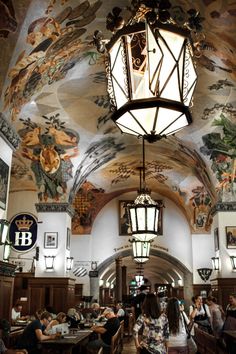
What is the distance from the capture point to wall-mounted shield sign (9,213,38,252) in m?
18.5

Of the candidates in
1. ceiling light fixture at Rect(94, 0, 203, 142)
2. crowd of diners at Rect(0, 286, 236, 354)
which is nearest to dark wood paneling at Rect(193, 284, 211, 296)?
crowd of diners at Rect(0, 286, 236, 354)

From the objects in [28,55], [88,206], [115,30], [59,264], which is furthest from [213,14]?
[88,206]

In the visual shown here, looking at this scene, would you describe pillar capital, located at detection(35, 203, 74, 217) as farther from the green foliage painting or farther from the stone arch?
the stone arch

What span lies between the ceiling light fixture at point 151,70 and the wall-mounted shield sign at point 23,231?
52.0 ft

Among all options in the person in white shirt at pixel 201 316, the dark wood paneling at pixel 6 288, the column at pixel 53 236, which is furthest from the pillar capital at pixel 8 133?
the column at pixel 53 236

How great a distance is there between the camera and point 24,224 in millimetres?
18797

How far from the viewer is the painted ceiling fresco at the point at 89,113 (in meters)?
7.49

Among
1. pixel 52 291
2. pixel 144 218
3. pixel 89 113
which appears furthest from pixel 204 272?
pixel 144 218

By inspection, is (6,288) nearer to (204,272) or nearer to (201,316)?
(201,316)

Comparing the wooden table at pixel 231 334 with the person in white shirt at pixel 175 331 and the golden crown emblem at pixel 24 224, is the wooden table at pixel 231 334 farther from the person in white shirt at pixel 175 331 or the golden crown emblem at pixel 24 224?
the golden crown emblem at pixel 24 224

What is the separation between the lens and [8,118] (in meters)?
8.57

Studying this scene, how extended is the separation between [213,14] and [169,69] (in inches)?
204

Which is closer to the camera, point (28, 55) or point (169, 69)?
point (169, 69)

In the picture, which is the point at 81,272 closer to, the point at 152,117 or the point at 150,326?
the point at 150,326
